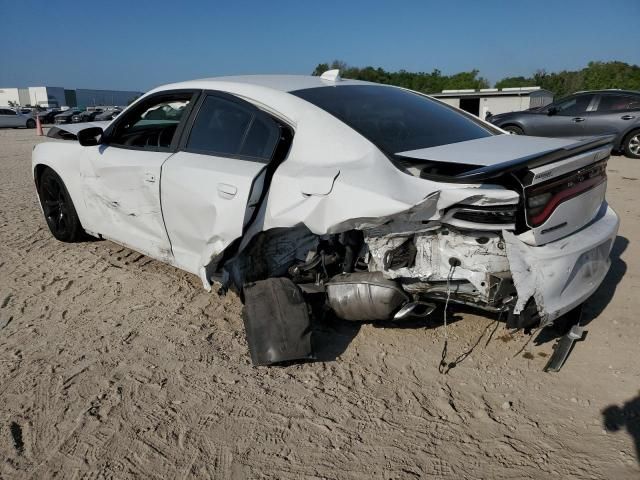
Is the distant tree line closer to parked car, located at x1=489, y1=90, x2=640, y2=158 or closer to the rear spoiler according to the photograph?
parked car, located at x1=489, y1=90, x2=640, y2=158

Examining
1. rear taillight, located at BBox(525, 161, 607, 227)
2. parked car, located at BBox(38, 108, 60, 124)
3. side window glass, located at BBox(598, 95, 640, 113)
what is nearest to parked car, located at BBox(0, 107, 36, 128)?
parked car, located at BBox(38, 108, 60, 124)

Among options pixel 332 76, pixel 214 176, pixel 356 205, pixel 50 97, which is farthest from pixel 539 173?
pixel 50 97

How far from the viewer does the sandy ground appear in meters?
2.20

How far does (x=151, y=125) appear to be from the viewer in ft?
14.9

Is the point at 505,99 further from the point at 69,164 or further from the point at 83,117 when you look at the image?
the point at 83,117

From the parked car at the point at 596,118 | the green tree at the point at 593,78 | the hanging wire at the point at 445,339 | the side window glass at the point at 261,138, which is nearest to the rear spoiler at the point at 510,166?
the hanging wire at the point at 445,339

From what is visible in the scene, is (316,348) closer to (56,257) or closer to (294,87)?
(294,87)

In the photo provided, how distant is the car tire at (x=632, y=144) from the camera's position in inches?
434

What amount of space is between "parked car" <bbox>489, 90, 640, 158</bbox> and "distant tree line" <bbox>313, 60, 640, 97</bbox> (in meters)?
11.2

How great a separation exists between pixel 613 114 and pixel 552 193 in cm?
1036

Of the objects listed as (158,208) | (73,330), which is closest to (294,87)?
(158,208)

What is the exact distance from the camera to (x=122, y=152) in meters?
3.96

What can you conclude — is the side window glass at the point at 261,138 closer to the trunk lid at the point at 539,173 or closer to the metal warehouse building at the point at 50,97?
the trunk lid at the point at 539,173

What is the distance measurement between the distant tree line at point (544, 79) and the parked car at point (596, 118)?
11174mm
